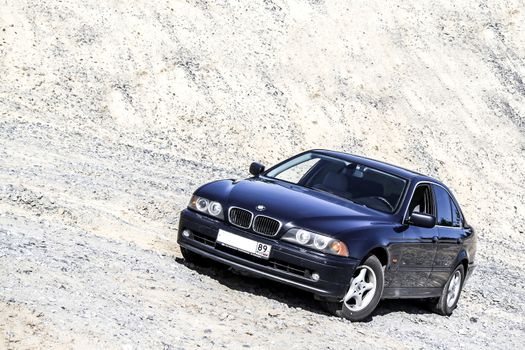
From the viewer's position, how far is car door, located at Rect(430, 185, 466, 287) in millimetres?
10172

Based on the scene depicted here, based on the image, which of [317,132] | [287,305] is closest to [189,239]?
[287,305]

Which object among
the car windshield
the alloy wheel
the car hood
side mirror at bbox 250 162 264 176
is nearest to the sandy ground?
the alloy wheel

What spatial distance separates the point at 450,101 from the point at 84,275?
24643 mm

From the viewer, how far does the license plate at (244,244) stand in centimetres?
831

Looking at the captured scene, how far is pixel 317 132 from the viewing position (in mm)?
26641

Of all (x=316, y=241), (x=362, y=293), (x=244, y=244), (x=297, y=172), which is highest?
(x=297, y=172)

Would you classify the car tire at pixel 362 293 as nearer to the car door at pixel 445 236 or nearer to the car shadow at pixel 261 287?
the car shadow at pixel 261 287

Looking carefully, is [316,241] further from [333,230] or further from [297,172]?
[297,172]

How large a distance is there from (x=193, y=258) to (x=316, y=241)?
1641 millimetres

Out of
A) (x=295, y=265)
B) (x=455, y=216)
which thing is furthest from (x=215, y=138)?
(x=295, y=265)

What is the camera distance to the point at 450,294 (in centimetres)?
1084

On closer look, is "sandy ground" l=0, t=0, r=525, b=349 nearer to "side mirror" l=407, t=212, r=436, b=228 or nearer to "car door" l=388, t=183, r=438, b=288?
"car door" l=388, t=183, r=438, b=288

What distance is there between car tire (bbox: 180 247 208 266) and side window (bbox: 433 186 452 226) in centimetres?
279

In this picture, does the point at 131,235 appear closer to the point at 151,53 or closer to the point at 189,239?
the point at 189,239
